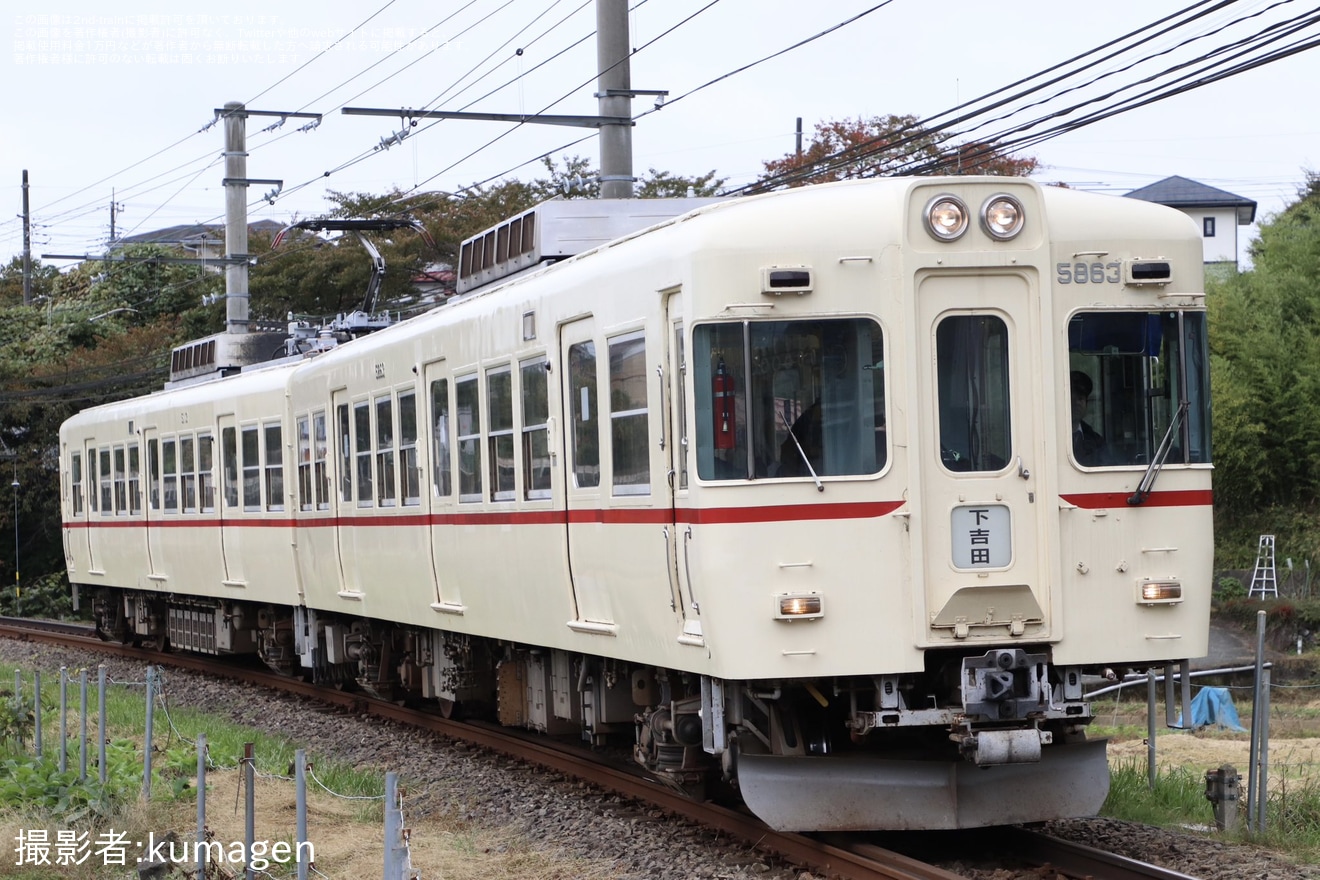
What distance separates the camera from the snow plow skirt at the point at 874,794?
27.0ft

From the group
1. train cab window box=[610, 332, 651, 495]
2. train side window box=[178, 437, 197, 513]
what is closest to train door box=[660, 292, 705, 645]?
train cab window box=[610, 332, 651, 495]

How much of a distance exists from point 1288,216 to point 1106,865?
3429 cm

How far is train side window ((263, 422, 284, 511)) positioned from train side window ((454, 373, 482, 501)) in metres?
5.30

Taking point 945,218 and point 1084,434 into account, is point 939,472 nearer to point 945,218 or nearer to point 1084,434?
point 1084,434

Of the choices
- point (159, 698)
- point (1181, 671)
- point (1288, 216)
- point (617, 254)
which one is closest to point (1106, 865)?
point (1181, 671)

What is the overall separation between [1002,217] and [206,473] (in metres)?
12.8

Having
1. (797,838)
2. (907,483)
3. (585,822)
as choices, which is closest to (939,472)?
(907,483)

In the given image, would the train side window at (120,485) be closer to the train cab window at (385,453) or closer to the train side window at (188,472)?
the train side window at (188,472)

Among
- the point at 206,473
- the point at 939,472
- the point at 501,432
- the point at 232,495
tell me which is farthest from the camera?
the point at 206,473

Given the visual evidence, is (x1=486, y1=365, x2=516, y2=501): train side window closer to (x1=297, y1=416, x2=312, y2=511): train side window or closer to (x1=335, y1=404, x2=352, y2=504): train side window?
(x1=335, y1=404, x2=352, y2=504): train side window

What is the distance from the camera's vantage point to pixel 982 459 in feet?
26.3

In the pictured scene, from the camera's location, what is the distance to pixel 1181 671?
8.41 meters

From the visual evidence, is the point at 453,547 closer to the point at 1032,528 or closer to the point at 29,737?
the point at 29,737

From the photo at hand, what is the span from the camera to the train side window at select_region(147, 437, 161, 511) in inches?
820
